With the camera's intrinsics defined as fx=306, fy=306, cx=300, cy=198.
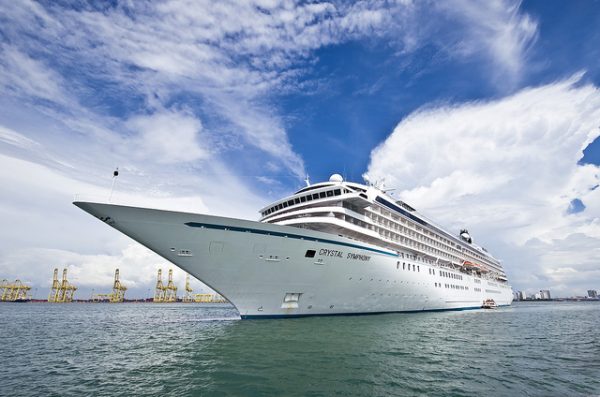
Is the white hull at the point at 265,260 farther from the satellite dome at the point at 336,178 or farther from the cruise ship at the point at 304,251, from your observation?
the satellite dome at the point at 336,178

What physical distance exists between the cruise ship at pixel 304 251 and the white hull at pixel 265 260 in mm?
56

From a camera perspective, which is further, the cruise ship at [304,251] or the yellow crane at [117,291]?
the yellow crane at [117,291]

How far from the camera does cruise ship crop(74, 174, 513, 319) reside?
17.2m

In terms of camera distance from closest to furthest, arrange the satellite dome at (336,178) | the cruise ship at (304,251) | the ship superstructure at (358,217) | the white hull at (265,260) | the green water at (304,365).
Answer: the green water at (304,365) < the white hull at (265,260) < the cruise ship at (304,251) < the ship superstructure at (358,217) < the satellite dome at (336,178)

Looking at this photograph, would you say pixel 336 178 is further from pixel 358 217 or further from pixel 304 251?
pixel 304 251

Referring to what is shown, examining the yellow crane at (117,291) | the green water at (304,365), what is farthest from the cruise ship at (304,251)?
the yellow crane at (117,291)

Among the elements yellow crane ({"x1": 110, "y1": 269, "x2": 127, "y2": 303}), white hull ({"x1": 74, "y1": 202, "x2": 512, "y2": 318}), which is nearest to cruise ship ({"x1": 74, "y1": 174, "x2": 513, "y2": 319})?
white hull ({"x1": 74, "y1": 202, "x2": 512, "y2": 318})

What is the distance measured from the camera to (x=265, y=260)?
1864 centimetres

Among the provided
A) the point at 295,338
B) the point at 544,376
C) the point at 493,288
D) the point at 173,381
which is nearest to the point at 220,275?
the point at 295,338

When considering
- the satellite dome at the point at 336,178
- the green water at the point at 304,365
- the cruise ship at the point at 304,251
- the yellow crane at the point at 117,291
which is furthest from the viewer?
the yellow crane at the point at 117,291

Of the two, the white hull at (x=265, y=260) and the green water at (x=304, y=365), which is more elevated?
the white hull at (x=265, y=260)

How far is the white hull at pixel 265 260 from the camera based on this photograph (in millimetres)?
16906

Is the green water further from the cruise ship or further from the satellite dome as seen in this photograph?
the satellite dome

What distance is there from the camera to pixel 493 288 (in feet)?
192
